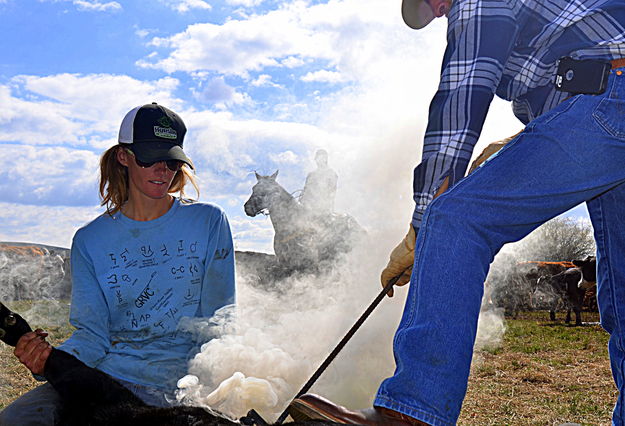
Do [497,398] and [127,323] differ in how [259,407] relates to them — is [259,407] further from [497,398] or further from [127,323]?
[497,398]

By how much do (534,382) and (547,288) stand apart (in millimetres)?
8503

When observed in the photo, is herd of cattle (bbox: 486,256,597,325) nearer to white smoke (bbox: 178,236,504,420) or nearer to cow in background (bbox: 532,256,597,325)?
cow in background (bbox: 532,256,597,325)

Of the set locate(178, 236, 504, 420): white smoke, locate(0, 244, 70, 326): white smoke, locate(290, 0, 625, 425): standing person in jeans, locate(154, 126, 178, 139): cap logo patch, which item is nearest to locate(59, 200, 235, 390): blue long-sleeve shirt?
locate(178, 236, 504, 420): white smoke

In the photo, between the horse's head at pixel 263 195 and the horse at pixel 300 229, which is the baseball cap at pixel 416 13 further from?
the horse's head at pixel 263 195

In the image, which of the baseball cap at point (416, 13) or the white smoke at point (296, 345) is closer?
the baseball cap at point (416, 13)

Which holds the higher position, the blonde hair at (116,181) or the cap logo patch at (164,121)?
the cap logo patch at (164,121)

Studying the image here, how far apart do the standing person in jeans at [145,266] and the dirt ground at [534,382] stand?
3098mm

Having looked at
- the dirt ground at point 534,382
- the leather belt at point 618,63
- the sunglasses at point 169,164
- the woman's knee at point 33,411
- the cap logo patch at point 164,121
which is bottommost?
the dirt ground at point 534,382

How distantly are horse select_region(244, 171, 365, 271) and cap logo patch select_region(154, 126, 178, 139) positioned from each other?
11.7 feet

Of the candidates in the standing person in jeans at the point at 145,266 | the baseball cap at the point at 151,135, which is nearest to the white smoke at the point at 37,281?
the standing person in jeans at the point at 145,266

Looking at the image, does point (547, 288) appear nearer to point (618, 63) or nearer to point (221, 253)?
point (221, 253)

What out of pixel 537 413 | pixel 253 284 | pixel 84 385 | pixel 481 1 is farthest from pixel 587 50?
pixel 253 284

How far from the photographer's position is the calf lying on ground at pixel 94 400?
59.2 inches

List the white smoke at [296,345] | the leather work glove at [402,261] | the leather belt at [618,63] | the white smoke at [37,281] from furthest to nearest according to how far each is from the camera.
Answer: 1. the white smoke at [37,281]
2. the white smoke at [296,345]
3. the leather work glove at [402,261]
4. the leather belt at [618,63]
